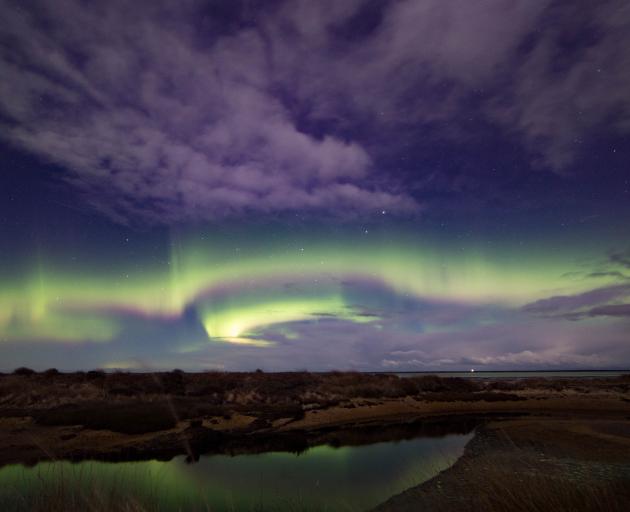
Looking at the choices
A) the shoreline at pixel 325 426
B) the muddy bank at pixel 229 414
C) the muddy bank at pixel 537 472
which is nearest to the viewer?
the muddy bank at pixel 537 472

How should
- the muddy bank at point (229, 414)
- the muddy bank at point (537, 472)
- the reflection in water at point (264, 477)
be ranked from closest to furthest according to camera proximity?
the muddy bank at point (537, 472) → the reflection in water at point (264, 477) → the muddy bank at point (229, 414)

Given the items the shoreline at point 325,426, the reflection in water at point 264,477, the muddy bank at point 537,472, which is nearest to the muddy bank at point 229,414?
the shoreline at point 325,426

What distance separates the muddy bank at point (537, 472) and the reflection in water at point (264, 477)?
4.70 feet

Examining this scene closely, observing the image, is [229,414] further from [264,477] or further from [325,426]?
[264,477]

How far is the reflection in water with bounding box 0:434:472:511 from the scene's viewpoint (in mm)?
13445

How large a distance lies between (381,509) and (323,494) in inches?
115

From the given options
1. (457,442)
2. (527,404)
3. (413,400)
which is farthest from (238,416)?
(527,404)

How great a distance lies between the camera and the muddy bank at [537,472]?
6809 mm

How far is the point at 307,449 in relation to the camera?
2344 centimetres

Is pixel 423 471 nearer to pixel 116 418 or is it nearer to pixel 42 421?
pixel 116 418

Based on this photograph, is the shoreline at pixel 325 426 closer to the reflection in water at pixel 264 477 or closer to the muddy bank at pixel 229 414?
the muddy bank at pixel 229 414

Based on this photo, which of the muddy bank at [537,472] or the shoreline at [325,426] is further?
the shoreline at [325,426]

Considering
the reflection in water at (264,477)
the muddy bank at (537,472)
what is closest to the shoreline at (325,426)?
the muddy bank at (537,472)

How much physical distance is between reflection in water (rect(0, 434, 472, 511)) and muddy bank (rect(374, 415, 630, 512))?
4.70 ft
